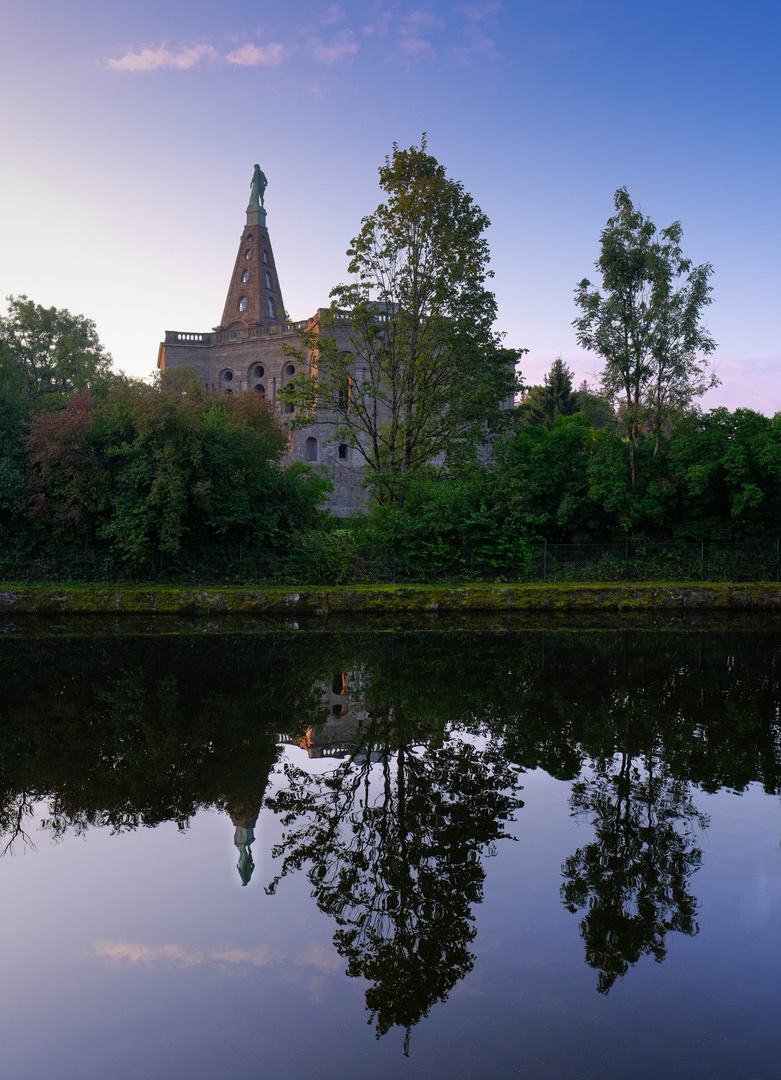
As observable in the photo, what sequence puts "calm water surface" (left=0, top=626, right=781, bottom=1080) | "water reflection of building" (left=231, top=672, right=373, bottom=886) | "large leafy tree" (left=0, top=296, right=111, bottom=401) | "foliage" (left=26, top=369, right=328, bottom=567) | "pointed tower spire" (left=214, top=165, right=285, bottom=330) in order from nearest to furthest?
"calm water surface" (left=0, top=626, right=781, bottom=1080), "water reflection of building" (left=231, top=672, right=373, bottom=886), "foliage" (left=26, top=369, right=328, bottom=567), "large leafy tree" (left=0, top=296, right=111, bottom=401), "pointed tower spire" (left=214, top=165, right=285, bottom=330)

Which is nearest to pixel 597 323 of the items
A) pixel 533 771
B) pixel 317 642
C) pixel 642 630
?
pixel 642 630

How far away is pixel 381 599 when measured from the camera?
67.4 ft

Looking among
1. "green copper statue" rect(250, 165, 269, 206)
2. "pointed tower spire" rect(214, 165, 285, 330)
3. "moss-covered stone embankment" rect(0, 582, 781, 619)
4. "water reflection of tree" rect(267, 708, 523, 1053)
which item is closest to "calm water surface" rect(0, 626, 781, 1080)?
"water reflection of tree" rect(267, 708, 523, 1053)

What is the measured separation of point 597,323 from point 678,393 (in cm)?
387

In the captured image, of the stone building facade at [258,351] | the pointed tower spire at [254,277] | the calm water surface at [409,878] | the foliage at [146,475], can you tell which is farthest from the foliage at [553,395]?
the calm water surface at [409,878]

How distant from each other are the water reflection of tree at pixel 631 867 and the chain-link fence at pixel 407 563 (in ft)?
52.2

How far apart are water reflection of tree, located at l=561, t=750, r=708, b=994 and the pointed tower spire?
2387 inches

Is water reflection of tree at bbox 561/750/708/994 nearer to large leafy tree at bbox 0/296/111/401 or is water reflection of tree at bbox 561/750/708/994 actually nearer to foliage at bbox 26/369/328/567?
foliage at bbox 26/369/328/567

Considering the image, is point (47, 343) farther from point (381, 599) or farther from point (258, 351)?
→ point (381, 599)

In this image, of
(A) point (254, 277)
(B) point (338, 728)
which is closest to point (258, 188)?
(A) point (254, 277)

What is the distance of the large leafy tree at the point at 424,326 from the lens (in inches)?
926

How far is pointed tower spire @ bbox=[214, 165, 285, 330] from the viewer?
204 ft

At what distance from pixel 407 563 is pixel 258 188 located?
55307 millimetres

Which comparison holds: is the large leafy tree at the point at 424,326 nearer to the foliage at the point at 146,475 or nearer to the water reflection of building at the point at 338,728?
the foliage at the point at 146,475
